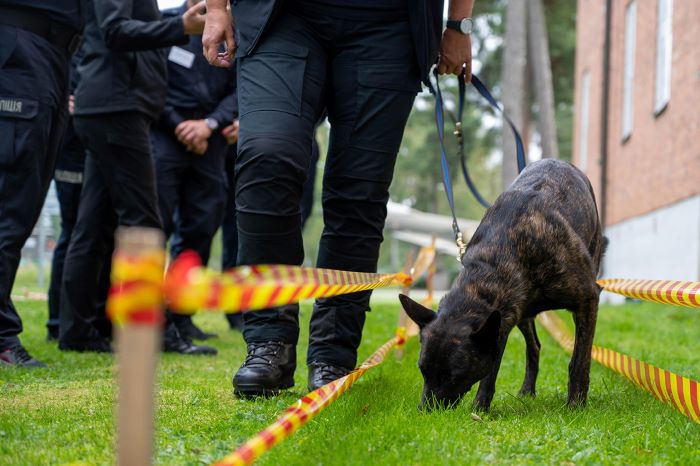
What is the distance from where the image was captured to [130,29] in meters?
4.94

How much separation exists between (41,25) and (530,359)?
330 cm

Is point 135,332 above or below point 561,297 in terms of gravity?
above

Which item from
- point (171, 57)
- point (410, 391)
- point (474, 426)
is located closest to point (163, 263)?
point (474, 426)

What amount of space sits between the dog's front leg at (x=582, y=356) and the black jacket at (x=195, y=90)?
11.9 feet

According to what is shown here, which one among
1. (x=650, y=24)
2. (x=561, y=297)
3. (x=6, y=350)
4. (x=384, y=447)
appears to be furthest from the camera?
(x=650, y=24)

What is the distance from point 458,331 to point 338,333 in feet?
2.56

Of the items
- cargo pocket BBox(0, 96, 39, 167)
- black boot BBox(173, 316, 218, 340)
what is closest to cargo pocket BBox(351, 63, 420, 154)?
cargo pocket BBox(0, 96, 39, 167)

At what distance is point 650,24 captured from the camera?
14.0 metres

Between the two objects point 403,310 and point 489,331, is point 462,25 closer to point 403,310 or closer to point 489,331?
point 489,331

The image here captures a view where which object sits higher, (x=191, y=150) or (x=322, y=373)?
(x=191, y=150)

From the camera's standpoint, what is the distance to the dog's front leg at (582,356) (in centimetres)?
362

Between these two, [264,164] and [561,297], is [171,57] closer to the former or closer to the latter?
[264,164]

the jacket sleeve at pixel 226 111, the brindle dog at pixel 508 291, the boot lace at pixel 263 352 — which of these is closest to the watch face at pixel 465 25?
the brindle dog at pixel 508 291

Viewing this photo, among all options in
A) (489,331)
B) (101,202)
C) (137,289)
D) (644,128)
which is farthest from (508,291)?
(644,128)
